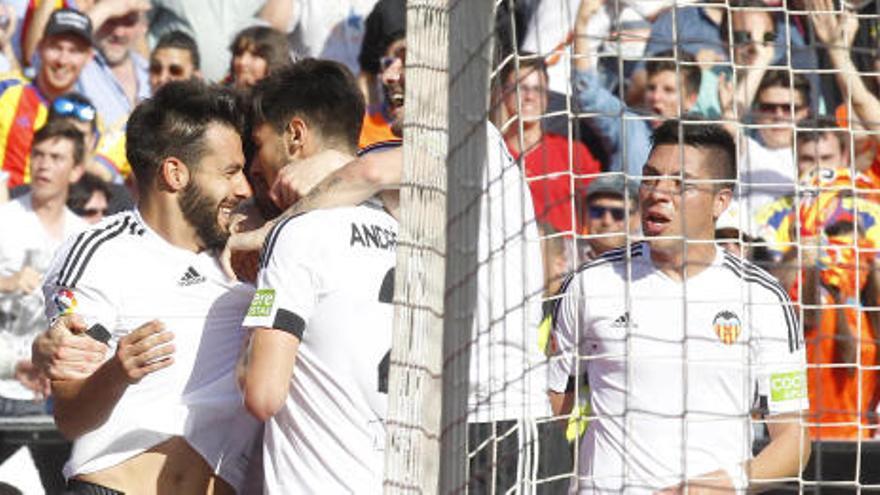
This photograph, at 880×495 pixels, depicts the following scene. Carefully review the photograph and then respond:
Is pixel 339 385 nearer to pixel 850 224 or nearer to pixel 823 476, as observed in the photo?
pixel 823 476

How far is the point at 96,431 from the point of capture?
16.8 ft

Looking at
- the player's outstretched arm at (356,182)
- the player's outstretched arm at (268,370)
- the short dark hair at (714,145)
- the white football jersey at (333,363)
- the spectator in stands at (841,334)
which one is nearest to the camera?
the player's outstretched arm at (268,370)

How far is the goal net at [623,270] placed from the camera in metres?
4.18

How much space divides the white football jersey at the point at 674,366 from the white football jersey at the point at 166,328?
1.12 metres

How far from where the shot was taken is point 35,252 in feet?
27.2

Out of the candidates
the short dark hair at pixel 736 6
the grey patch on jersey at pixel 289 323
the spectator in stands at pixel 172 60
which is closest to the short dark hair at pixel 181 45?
the spectator in stands at pixel 172 60

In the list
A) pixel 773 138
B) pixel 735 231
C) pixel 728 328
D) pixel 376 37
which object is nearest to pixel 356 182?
pixel 728 328

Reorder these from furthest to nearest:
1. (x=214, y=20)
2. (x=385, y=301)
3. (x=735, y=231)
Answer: (x=214, y=20) → (x=735, y=231) → (x=385, y=301)

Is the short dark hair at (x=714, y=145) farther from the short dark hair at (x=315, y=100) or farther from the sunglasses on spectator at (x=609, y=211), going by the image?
the sunglasses on spectator at (x=609, y=211)

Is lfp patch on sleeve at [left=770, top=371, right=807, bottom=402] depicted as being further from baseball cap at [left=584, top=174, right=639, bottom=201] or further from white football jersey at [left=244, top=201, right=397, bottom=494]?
baseball cap at [left=584, top=174, right=639, bottom=201]

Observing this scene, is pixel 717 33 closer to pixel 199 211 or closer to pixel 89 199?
pixel 89 199

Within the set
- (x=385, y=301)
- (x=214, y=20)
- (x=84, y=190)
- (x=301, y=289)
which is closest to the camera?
(x=301, y=289)

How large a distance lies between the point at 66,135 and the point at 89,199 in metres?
0.35

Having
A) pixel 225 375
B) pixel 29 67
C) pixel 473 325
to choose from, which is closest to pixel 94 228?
pixel 225 375
